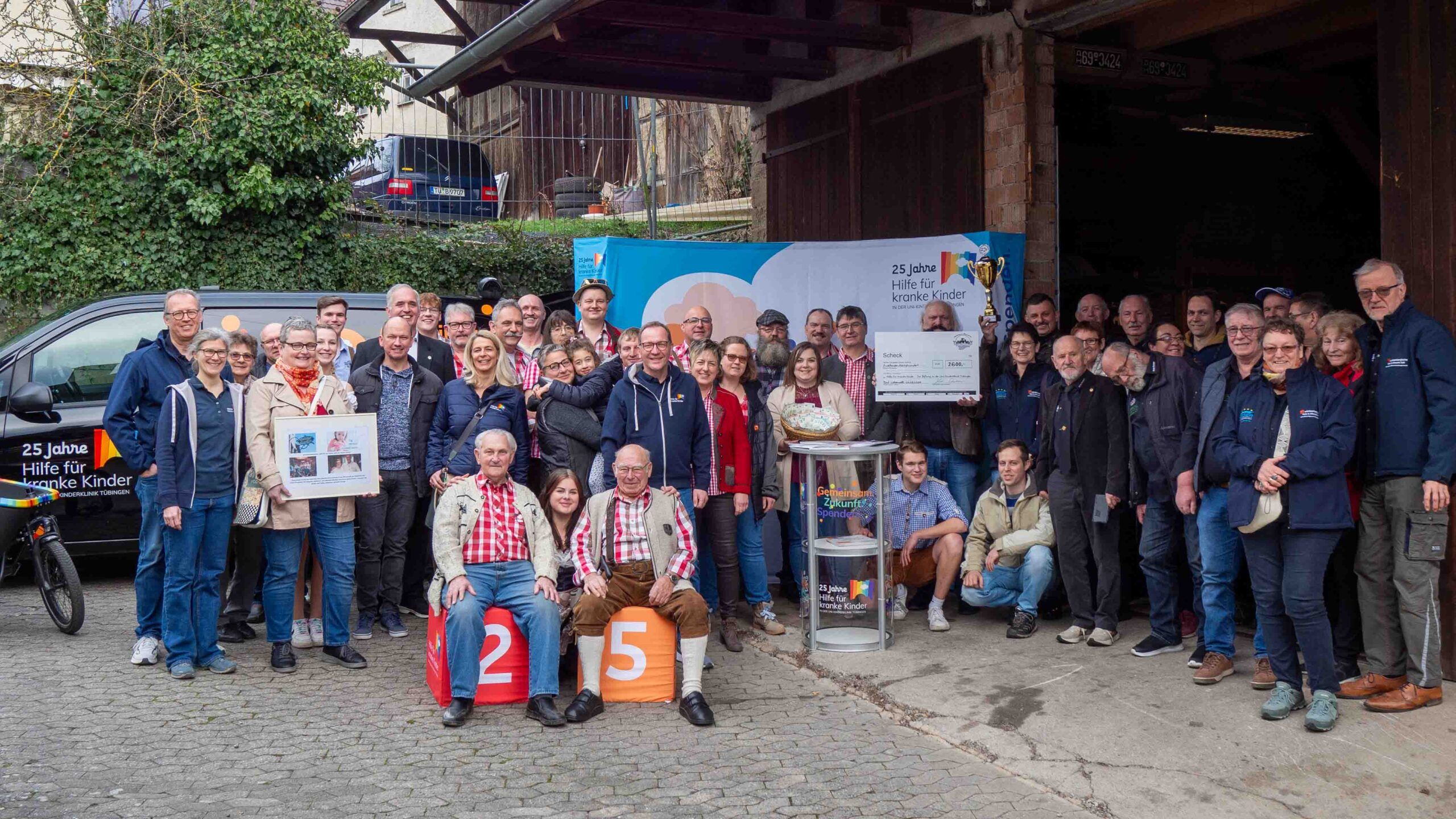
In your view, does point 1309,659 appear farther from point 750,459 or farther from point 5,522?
point 5,522

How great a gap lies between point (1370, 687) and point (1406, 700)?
0.75ft

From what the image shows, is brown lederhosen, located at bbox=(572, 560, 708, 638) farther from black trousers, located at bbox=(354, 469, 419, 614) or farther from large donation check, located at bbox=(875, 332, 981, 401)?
large donation check, located at bbox=(875, 332, 981, 401)

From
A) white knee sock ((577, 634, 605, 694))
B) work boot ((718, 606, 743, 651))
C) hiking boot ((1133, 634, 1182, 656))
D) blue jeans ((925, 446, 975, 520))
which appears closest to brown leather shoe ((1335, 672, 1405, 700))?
hiking boot ((1133, 634, 1182, 656))

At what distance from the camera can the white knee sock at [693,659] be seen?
19.3 ft

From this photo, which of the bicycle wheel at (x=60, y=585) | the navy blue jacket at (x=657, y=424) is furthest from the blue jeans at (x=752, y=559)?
the bicycle wheel at (x=60, y=585)

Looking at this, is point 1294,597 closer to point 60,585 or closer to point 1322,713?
point 1322,713

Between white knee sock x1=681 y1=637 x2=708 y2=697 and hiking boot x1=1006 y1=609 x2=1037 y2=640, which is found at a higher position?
white knee sock x1=681 y1=637 x2=708 y2=697

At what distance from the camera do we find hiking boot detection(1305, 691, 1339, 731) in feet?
17.1

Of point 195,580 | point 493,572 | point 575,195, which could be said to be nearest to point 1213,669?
point 493,572

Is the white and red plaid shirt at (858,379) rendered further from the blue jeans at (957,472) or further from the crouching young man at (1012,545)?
the crouching young man at (1012,545)

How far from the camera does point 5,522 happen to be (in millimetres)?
7227

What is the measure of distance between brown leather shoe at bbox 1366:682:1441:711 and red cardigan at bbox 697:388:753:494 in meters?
3.40

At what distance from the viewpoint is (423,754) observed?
522 cm

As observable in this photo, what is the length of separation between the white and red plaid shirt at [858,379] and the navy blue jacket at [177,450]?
395 centimetres
